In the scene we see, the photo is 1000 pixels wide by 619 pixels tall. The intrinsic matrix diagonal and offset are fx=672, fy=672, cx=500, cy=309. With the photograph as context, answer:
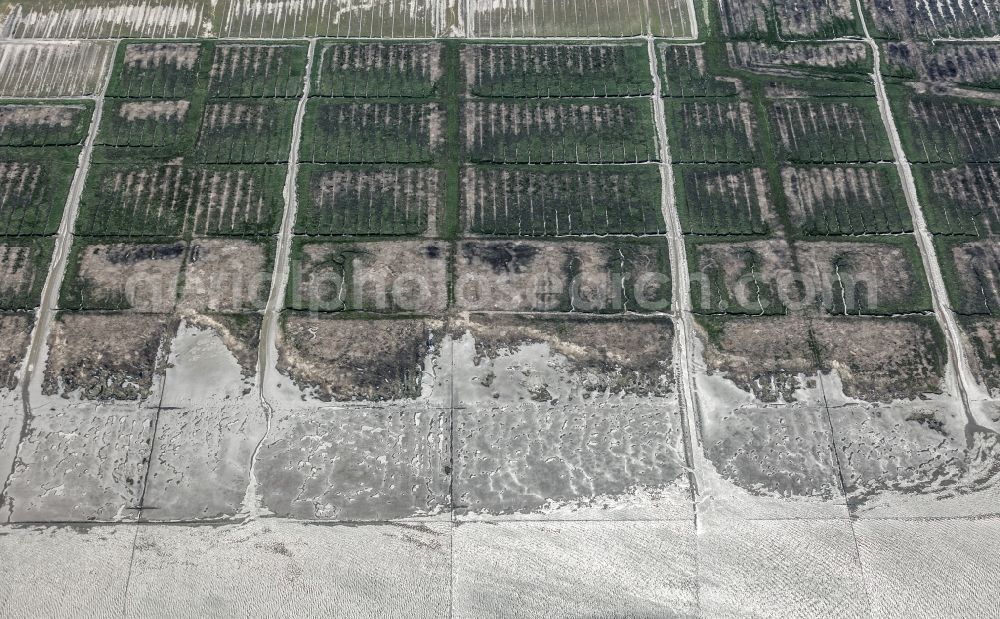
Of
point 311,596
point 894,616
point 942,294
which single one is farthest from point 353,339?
point 942,294

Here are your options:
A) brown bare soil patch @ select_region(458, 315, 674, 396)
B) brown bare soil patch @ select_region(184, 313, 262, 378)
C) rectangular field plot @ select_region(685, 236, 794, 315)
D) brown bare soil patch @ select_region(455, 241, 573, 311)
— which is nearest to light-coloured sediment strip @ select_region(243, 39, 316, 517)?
brown bare soil patch @ select_region(184, 313, 262, 378)

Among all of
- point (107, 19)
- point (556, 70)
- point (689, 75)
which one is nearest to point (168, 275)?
point (107, 19)

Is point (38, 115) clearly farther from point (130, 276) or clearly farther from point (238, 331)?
point (238, 331)

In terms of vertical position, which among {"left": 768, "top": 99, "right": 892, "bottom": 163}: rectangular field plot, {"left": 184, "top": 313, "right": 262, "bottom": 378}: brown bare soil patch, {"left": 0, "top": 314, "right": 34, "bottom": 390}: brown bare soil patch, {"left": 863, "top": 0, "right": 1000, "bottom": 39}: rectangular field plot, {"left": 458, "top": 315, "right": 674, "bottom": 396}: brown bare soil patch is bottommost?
{"left": 0, "top": 314, "right": 34, "bottom": 390}: brown bare soil patch

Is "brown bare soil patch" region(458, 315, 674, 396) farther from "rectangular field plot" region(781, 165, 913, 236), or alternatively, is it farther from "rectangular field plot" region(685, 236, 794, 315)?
"rectangular field plot" region(781, 165, 913, 236)

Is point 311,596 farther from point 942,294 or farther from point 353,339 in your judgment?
point 942,294

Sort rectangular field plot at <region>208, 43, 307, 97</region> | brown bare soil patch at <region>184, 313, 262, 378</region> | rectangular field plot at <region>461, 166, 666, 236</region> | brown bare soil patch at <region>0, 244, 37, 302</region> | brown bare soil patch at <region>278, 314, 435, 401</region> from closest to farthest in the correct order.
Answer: brown bare soil patch at <region>278, 314, 435, 401</region> < brown bare soil patch at <region>184, 313, 262, 378</region> < brown bare soil patch at <region>0, 244, 37, 302</region> < rectangular field plot at <region>461, 166, 666, 236</region> < rectangular field plot at <region>208, 43, 307, 97</region>

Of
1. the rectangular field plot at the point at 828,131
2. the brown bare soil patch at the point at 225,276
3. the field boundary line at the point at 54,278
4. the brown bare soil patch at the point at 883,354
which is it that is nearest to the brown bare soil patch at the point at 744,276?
the brown bare soil patch at the point at 883,354
